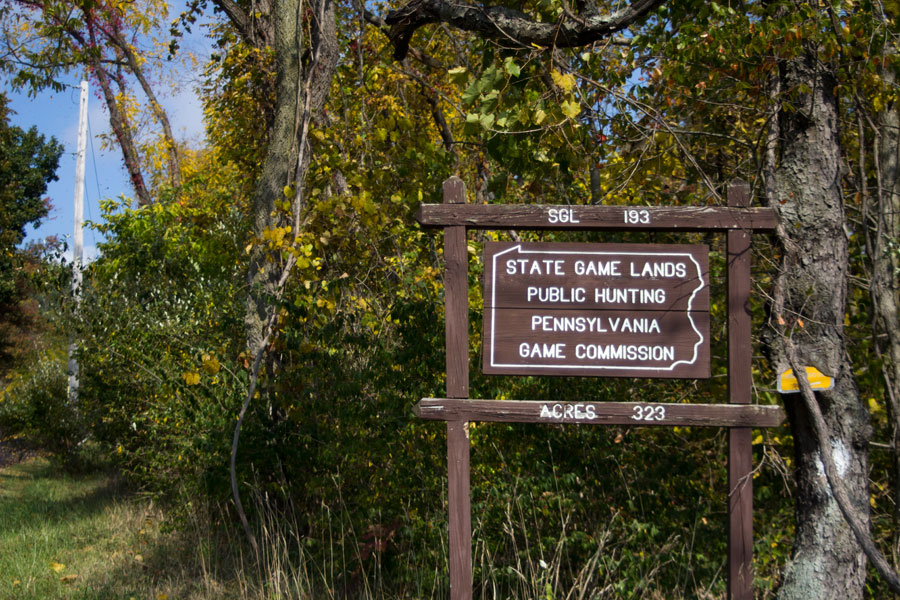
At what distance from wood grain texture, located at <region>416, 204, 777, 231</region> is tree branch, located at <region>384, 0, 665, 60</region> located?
4.65 feet

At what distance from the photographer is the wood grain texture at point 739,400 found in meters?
3.77

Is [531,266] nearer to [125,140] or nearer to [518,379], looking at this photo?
[518,379]

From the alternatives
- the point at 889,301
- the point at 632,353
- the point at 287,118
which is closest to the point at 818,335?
the point at 889,301

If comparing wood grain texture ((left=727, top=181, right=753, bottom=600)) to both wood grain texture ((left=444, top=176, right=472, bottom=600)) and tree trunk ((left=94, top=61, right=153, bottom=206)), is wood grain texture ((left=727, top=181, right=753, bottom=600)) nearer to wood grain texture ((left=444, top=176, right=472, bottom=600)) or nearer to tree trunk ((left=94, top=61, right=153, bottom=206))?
wood grain texture ((left=444, top=176, right=472, bottom=600))

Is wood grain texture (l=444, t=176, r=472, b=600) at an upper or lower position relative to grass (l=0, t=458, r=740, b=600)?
upper

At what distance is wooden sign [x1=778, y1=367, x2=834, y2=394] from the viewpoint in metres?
4.30

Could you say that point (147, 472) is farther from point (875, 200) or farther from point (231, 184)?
point (231, 184)

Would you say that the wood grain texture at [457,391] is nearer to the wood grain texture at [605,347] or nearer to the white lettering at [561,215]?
the wood grain texture at [605,347]

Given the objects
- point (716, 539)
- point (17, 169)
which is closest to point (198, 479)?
point (716, 539)

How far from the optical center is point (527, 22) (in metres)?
5.00

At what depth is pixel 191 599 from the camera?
5375mm

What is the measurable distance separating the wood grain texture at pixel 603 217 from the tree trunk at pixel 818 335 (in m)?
0.72

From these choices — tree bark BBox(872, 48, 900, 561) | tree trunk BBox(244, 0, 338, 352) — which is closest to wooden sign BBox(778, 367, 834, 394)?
tree bark BBox(872, 48, 900, 561)

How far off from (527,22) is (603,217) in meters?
1.74
